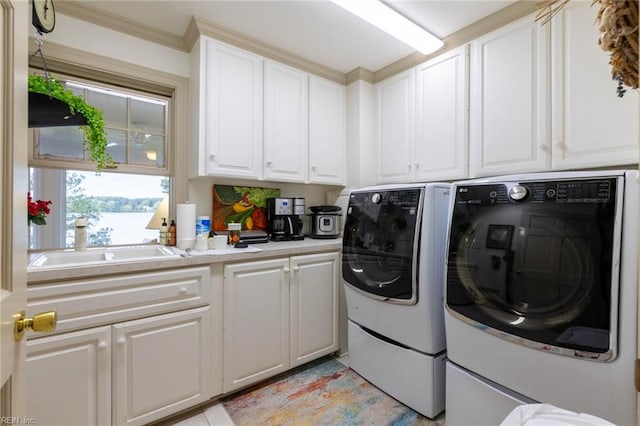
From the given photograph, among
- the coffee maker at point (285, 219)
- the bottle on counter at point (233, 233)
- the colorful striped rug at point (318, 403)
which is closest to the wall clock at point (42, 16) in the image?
the bottle on counter at point (233, 233)

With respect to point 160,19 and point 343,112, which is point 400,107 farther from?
point 160,19

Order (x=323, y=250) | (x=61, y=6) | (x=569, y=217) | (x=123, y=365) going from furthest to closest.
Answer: (x=323, y=250) → (x=61, y=6) → (x=123, y=365) → (x=569, y=217)

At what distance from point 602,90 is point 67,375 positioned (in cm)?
A: 294

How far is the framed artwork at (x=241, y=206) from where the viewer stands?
2.39 meters

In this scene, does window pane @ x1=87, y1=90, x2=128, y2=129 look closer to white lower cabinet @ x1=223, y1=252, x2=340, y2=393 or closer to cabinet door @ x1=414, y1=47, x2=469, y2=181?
white lower cabinet @ x1=223, y1=252, x2=340, y2=393

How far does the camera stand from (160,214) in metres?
2.26

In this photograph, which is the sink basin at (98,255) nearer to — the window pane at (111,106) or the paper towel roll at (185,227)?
the paper towel roll at (185,227)

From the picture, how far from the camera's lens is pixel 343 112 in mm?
2830

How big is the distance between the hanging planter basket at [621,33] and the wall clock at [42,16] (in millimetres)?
1949

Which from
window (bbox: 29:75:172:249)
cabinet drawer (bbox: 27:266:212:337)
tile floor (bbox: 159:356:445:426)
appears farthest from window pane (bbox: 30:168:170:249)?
tile floor (bbox: 159:356:445:426)

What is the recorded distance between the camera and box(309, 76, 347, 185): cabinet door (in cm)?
262

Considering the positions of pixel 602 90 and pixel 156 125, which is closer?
pixel 602 90

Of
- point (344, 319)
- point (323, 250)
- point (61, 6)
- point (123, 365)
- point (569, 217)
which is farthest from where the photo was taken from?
point (344, 319)

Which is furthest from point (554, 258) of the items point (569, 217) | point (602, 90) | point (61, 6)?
point (61, 6)
